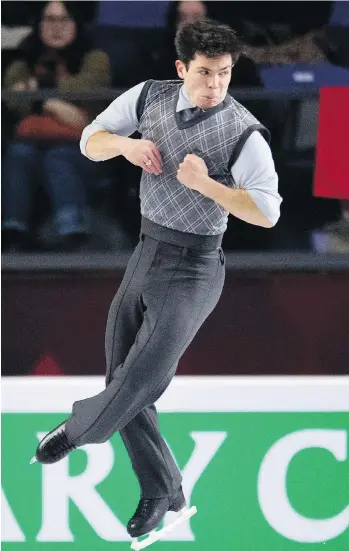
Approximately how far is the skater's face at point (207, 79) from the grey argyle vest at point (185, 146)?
4 centimetres

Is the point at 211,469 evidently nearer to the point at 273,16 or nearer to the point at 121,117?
the point at 121,117

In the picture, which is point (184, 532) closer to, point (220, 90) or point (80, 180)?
point (80, 180)

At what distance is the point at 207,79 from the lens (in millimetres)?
2877

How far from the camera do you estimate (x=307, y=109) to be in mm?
4027

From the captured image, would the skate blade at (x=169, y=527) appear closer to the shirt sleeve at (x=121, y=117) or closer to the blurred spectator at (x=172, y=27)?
the shirt sleeve at (x=121, y=117)

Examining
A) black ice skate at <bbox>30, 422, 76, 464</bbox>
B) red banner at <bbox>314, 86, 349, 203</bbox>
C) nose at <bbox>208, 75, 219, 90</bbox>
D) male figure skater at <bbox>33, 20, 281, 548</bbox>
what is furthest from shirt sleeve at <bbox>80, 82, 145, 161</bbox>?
red banner at <bbox>314, 86, 349, 203</bbox>

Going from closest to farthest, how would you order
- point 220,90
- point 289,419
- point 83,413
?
point 220,90 < point 83,413 < point 289,419

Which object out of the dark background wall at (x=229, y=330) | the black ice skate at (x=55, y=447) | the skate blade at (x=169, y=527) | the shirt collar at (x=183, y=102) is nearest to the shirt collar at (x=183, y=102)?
the shirt collar at (x=183, y=102)

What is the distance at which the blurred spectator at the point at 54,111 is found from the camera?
402cm

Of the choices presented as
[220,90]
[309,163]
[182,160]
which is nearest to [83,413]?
[182,160]

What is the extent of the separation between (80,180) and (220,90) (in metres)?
1.29

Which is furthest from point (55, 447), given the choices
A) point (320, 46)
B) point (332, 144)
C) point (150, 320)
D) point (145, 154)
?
point (320, 46)

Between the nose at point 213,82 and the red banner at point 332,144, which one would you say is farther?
the red banner at point 332,144

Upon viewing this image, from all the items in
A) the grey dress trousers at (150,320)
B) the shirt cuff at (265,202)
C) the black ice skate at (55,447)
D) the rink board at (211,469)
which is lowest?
the rink board at (211,469)
